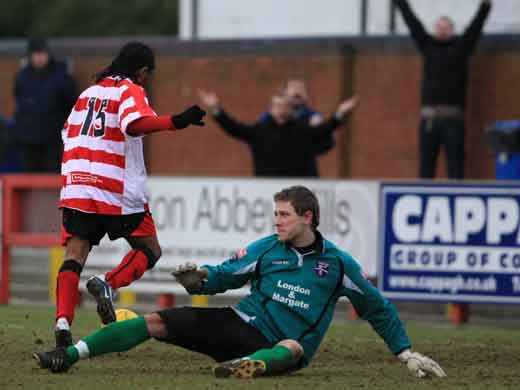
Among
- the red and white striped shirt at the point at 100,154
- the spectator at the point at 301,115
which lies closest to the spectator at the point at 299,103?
the spectator at the point at 301,115

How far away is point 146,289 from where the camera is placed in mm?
15570

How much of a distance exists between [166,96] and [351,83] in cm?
269

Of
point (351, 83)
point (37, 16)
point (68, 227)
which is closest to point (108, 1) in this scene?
point (37, 16)

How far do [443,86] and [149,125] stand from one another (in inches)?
289

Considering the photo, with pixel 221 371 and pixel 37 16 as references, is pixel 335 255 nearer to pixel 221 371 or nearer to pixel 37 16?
pixel 221 371

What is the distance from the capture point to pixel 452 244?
1423cm

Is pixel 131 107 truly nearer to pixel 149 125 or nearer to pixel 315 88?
pixel 149 125

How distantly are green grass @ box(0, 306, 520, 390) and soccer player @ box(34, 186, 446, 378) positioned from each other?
20 cm

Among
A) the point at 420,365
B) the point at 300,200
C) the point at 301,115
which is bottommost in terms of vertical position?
the point at 420,365

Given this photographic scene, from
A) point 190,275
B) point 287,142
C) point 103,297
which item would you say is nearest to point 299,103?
point 287,142

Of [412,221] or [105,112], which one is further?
[412,221]

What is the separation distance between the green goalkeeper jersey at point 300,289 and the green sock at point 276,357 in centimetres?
21

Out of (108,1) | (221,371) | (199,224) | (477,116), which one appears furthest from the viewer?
(108,1)

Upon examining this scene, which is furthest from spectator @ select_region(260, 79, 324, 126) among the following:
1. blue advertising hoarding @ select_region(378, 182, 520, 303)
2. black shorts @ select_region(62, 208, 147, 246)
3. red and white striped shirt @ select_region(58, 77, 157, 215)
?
red and white striped shirt @ select_region(58, 77, 157, 215)
